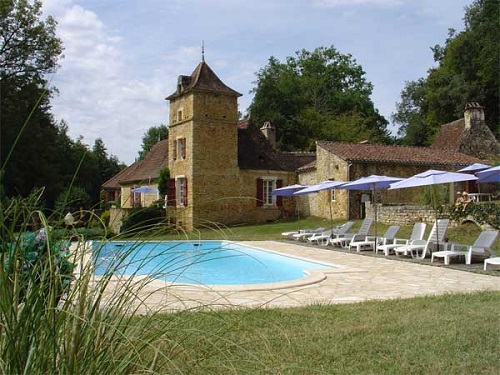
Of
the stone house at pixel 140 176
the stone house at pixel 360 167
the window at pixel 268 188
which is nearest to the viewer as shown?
the stone house at pixel 360 167

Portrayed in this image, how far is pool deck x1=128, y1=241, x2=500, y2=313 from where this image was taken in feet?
21.8

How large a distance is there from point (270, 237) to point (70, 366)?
1800cm

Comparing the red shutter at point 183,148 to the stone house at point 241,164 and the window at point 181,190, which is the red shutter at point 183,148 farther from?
the window at point 181,190

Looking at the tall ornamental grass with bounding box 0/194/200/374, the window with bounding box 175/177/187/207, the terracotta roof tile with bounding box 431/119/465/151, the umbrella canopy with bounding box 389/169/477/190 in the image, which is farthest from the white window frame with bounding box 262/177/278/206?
the tall ornamental grass with bounding box 0/194/200/374

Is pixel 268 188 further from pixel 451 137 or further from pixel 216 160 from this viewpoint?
pixel 451 137

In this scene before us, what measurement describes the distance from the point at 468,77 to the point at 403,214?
83.3 feet

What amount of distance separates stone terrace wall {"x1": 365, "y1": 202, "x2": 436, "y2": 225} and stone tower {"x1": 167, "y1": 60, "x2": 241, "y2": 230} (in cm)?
834

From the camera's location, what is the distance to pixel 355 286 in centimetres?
810

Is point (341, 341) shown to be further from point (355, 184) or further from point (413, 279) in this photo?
point (355, 184)

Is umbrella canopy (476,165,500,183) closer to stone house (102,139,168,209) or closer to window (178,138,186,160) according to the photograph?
window (178,138,186,160)

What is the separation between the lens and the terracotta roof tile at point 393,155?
2402 centimetres

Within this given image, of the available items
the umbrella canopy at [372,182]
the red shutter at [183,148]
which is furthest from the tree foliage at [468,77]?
the umbrella canopy at [372,182]

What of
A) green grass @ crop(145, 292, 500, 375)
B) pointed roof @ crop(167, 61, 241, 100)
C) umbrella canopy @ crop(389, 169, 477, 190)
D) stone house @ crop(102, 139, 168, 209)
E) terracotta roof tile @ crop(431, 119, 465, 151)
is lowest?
green grass @ crop(145, 292, 500, 375)

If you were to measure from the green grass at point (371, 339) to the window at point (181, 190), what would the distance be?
19.9 metres
